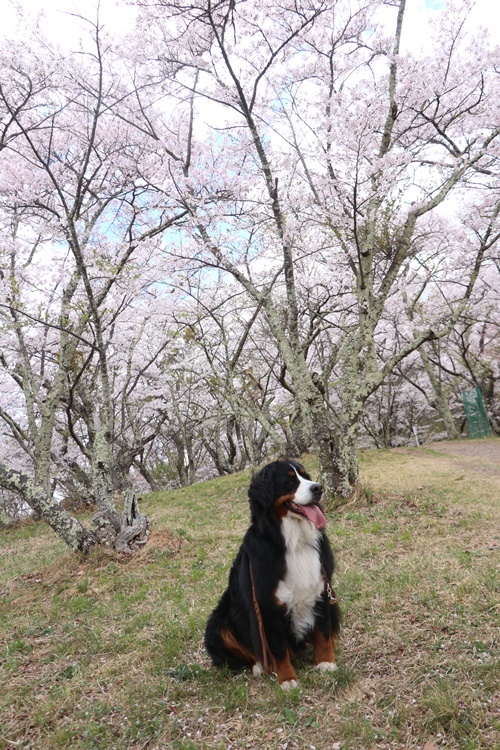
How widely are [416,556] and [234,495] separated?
292 inches

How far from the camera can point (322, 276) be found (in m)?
14.8

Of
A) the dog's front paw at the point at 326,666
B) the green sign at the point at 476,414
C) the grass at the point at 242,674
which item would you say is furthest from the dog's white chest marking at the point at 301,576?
the green sign at the point at 476,414

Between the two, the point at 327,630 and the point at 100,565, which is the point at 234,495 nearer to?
the point at 100,565

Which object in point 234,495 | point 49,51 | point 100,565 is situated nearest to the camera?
point 100,565

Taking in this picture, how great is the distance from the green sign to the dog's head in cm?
2000

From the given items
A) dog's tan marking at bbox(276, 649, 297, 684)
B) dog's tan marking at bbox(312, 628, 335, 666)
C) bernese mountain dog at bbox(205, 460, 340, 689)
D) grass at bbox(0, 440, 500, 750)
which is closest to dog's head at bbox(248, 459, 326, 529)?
bernese mountain dog at bbox(205, 460, 340, 689)

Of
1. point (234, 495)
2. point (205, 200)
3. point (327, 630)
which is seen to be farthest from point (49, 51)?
point (234, 495)

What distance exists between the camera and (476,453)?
16.2 m

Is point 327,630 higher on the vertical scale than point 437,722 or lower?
higher

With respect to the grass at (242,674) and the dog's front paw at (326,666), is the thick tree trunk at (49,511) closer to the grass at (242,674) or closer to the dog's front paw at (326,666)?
the grass at (242,674)

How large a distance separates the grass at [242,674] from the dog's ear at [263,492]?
3.68 ft

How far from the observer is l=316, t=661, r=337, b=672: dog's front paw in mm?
3089

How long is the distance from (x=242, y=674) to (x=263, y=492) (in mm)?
1330

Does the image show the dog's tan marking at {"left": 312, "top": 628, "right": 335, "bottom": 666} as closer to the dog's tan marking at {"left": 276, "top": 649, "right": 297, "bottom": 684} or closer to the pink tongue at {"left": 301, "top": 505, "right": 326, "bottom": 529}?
the dog's tan marking at {"left": 276, "top": 649, "right": 297, "bottom": 684}
